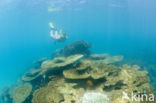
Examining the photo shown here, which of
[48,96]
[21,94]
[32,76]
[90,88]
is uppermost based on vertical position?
[48,96]

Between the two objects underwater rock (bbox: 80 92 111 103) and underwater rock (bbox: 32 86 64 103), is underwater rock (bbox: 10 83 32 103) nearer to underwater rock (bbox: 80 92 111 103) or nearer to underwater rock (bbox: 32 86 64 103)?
underwater rock (bbox: 32 86 64 103)

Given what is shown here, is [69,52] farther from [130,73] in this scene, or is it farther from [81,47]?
[130,73]

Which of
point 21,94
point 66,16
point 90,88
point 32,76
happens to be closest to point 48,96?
point 90,88

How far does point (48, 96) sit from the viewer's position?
13.9 ft

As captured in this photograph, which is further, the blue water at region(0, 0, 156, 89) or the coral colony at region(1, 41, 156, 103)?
the blue water at region(0, 0, 156, 89)

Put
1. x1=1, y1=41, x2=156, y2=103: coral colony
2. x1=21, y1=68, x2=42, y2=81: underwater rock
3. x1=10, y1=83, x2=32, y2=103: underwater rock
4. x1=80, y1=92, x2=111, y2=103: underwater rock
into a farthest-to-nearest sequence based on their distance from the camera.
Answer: x1=21, y1=68, x2=42, y2=81: underwater rock < x1=10, y1=83, x2=32, y2=103: underwater rock < x1=1, y1=41, x2=156, y2=103: coral colony < x1=80, y1=92, x2=111, y2=103: underwater rock

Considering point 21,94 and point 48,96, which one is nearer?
point 48,96

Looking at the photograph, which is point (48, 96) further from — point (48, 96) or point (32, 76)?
point (32, 76)

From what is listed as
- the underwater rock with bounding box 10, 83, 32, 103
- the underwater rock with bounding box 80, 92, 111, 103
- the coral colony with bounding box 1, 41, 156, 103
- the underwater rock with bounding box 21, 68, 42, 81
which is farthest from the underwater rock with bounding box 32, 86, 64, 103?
the underwater rock with bounding box 21, 68, 42, 81

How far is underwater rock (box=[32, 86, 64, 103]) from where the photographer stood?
403cm

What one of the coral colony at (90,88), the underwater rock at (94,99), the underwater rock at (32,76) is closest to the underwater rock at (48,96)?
the coral colony at (90,88)

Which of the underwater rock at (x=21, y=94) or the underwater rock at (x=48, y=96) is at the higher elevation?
the underwater rock at (x=48, y=96)

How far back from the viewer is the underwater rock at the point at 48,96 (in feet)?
13.2

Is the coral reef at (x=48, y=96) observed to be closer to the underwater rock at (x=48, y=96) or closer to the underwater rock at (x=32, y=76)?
the underwater rock at (x=48, y=96)
